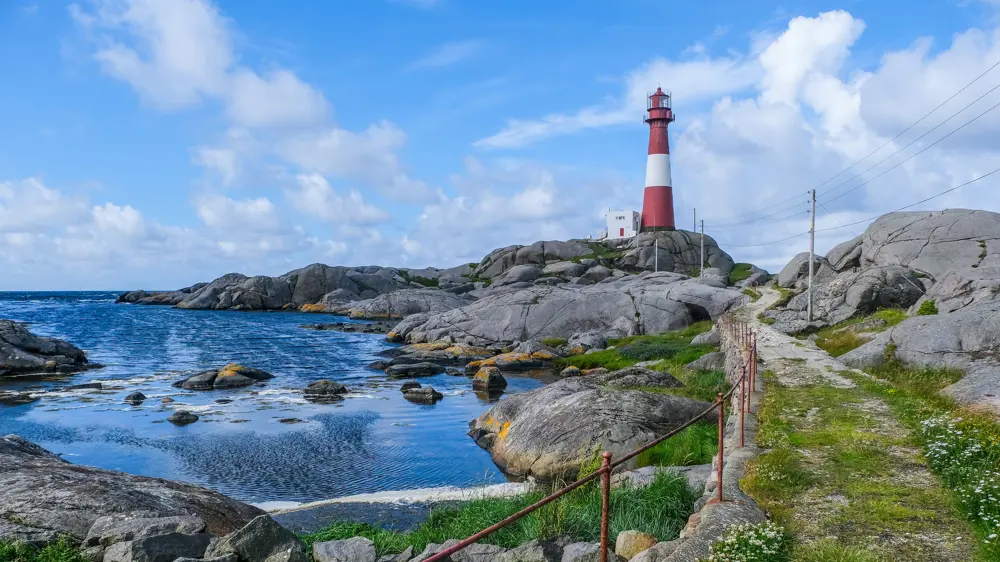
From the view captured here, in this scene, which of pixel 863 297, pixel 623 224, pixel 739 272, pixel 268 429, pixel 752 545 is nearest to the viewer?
pixel 752 545

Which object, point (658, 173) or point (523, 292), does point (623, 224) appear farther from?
point (523, 292)

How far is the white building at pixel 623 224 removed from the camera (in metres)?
106

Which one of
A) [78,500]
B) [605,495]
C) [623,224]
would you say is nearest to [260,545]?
[78,500]

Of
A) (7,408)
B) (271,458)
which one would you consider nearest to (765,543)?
(271,458)

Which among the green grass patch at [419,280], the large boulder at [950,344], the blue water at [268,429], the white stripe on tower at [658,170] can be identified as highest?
the white stripe on tower at [658,170]

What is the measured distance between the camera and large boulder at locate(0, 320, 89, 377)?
3972 cm

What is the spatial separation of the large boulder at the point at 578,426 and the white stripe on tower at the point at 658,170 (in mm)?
76228

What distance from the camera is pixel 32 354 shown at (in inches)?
1636

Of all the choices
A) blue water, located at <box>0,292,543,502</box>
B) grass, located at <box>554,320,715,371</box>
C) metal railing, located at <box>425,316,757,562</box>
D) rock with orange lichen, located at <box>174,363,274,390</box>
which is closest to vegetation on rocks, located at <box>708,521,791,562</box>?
metal railing, located at <box>425,316,757,562</box>

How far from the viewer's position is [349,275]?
105m

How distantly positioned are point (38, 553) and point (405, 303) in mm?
75936

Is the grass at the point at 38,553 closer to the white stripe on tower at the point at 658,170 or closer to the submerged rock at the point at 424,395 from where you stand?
the submerged rock at the point at 424,395

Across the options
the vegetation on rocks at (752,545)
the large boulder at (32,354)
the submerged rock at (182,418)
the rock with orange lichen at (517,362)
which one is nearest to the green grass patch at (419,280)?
the rock with orange lichen at (517,362)

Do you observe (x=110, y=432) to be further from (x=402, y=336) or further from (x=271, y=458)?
(x=402, y=336)
